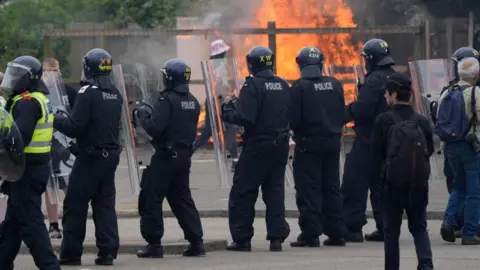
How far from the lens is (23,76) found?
10734mm

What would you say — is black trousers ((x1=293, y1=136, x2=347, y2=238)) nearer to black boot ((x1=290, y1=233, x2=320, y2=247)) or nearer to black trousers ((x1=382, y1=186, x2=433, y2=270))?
black boot ((x1=290, y1=233, x2=320, y2=247))

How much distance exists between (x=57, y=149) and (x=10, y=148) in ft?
12.2

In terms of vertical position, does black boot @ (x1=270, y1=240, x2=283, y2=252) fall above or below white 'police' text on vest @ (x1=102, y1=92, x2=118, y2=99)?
below

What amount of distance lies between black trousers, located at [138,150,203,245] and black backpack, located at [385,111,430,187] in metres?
2.75

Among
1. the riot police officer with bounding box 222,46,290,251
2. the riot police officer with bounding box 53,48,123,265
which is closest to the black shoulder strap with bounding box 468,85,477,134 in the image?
the riot police officer with bounding box 222,46,290,251

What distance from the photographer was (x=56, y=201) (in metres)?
13.8

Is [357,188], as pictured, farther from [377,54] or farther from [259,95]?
[259,95]

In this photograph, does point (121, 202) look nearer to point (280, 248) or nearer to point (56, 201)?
point (56, 201)

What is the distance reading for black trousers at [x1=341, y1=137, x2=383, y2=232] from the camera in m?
13.4

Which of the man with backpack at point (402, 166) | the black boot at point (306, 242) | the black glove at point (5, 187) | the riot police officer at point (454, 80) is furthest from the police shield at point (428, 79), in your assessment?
the black glove at point (5, 187)

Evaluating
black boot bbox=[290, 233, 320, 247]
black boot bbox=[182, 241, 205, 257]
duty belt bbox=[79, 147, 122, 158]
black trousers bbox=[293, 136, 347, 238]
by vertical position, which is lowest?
black boot bbox=[290, 233, 320, 247]

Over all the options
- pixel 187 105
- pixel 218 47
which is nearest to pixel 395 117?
pixel 187 105

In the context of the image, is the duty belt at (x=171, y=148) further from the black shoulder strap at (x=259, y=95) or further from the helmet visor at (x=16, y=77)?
the helmet visor at (x=16, y=77)

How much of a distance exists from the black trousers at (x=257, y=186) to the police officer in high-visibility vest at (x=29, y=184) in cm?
274
